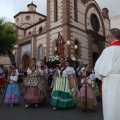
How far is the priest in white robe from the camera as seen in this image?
310 centimetres

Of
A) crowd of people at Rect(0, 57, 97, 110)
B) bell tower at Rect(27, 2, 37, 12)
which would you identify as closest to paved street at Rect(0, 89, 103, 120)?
crowd of people at Rect(0, 57, 97, 110)

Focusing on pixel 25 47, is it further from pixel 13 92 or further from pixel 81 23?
pixel 13 92

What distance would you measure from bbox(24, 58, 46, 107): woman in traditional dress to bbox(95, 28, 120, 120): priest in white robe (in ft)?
15.0

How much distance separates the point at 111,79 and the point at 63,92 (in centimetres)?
410

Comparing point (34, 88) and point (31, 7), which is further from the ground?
point (31, 7)

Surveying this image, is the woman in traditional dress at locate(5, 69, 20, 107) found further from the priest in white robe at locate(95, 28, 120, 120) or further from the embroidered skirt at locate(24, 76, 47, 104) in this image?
the priest in white robe at locate(95, 28, 120, 120)

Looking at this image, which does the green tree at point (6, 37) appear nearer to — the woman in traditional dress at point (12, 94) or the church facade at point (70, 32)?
the church facade at point (70, 32)

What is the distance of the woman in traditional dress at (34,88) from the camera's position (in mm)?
7488

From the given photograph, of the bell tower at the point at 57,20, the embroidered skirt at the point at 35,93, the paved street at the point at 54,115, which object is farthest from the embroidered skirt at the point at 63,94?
the bell tower at the point at 57,20

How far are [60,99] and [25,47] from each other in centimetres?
2542

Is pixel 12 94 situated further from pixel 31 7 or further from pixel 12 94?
pixel 31 7

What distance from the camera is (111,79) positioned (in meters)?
3.22

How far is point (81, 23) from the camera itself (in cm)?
2577

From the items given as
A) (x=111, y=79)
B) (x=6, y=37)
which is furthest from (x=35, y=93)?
(x=6, y=37)
